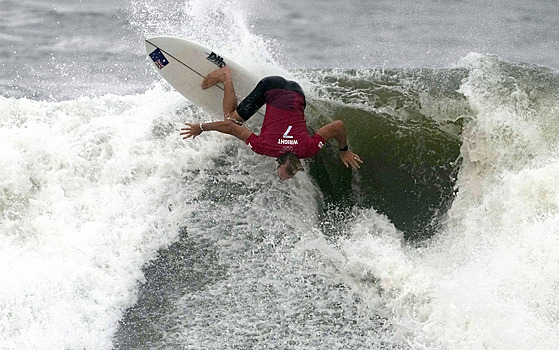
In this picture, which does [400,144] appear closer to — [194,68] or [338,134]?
[338,134]

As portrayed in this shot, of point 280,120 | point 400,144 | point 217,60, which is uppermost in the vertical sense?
point 217,60

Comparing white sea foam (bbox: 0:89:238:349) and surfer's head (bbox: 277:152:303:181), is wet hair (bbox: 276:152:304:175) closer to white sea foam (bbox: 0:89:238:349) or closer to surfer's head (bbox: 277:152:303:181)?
surfer's head (bbox: 277:152:303:181)

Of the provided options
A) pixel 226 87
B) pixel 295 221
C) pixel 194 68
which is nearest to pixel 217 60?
pixel 194 68

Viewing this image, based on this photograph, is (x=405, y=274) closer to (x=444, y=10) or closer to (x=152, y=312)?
(x=152, y=312)

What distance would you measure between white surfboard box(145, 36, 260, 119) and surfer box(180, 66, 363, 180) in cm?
57

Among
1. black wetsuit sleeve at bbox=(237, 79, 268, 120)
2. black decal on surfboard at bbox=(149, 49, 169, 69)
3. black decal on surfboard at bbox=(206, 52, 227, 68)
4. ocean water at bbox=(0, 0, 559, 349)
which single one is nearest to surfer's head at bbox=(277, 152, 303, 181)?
ocean water at bbox=(0, 0, 559, 349)

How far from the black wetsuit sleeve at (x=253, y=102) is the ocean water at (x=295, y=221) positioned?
53 centimetres

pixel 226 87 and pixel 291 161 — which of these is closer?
pixel 291 161

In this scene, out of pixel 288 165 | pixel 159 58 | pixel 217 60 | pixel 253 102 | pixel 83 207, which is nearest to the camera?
pixel 288 165

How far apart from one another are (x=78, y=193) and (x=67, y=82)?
14.2 feet

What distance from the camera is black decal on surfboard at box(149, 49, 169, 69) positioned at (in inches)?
296

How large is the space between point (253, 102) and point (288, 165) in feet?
3.10

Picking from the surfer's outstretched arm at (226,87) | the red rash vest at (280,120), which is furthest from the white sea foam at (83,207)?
the red rash vest at (280,120)

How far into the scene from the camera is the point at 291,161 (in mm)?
6359
